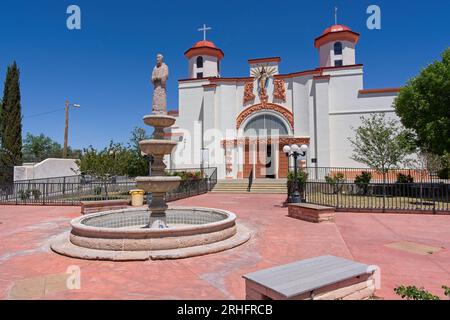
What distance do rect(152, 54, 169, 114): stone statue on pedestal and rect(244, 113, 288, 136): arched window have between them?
19.9 meters

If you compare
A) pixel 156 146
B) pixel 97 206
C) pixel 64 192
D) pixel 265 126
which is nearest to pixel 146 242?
pixel 156 146

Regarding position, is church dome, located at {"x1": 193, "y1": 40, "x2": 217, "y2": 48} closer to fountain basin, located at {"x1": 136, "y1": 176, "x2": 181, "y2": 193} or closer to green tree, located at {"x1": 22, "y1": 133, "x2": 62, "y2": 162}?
fountain basin, located at {"x1": 136, "y1": 176, "x2": 181, "y2": 193}

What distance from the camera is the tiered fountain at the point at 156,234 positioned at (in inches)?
220

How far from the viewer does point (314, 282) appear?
3047 millimetres

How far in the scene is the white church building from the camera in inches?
962

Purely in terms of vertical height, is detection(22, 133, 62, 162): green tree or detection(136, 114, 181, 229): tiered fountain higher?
detection(22, 133, 62, 162): green tree

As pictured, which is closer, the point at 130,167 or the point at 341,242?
the point at 341,242

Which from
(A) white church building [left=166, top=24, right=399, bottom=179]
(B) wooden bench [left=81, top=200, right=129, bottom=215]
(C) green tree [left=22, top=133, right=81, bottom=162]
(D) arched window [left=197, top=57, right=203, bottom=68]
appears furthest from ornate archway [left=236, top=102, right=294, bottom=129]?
(C) green tree [left=22, top=133, right=81, bottom=162]

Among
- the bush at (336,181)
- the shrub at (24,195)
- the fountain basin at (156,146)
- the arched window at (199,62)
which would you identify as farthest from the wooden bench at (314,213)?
the arched window at (199,62)

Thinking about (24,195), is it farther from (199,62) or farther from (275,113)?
(199,62)
